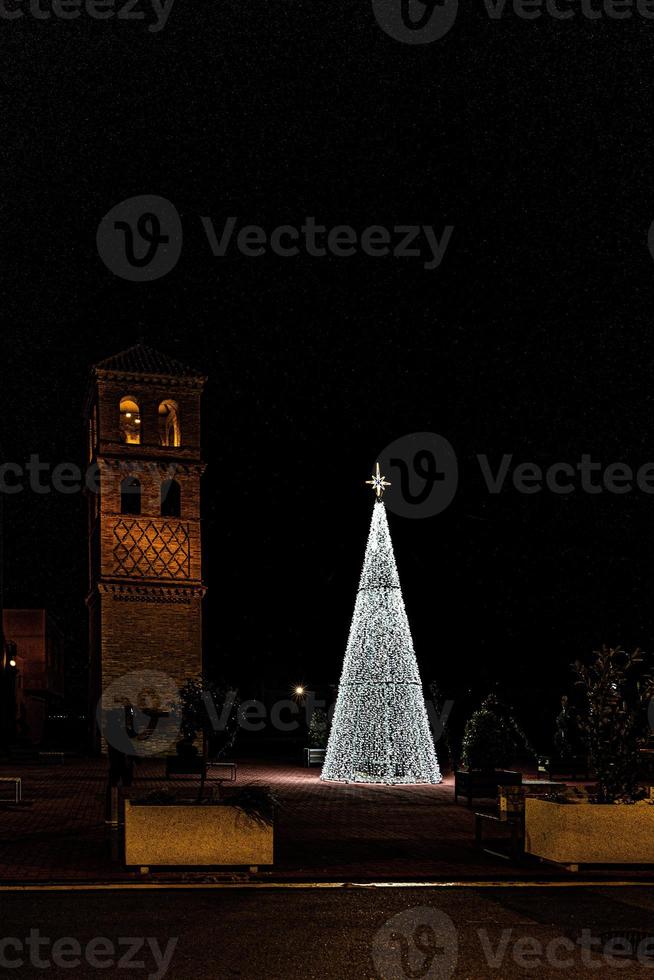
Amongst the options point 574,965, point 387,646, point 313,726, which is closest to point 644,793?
point 574,965

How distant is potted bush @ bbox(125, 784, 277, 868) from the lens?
1147cm

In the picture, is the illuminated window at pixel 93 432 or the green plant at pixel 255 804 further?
the illuminated window at pixel 93 432

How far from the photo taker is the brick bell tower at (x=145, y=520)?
36.2 metres

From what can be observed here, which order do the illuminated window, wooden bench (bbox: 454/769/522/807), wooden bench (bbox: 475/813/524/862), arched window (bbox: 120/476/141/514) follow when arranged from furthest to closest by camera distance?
the illuminated window, arched window (bbox: 120/476/141/514), wooden bench (bbox: 454/769/522/807), wooden bench (bbox: 475/813/524/862)

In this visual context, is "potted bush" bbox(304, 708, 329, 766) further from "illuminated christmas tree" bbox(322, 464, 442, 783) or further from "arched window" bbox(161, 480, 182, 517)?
"arched window" bbox(161, 480, 182, 517)

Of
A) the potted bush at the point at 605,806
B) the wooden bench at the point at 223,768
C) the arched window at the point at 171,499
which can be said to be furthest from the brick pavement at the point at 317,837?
the arched window at the point at 171,499

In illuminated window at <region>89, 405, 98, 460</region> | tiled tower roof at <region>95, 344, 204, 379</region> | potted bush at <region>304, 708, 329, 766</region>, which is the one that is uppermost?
tiled tower roof at <region>95, 344, 204, 379</region>

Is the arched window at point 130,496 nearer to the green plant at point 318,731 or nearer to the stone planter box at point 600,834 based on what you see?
the green plant at point 318,731

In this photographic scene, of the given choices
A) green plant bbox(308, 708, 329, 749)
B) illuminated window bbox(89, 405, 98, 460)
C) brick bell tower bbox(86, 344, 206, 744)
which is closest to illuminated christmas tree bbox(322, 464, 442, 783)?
green plant bbox(308, 708, 329, 749)

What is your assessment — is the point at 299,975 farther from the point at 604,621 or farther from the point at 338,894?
the point at 604,621

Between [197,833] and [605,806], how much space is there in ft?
14.1

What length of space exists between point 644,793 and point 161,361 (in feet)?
95.6

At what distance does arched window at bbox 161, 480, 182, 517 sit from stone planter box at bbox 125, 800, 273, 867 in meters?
26.7

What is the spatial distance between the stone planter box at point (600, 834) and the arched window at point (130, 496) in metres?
27.1
